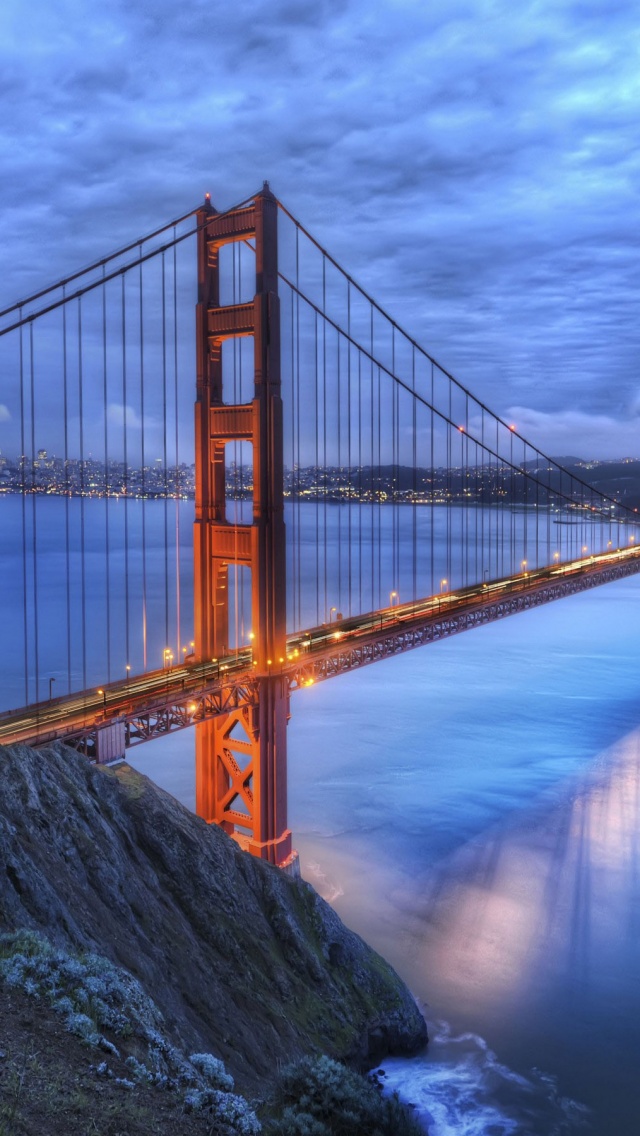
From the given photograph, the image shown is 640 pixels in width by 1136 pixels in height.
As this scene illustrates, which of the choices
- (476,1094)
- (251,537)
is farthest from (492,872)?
(251,537)

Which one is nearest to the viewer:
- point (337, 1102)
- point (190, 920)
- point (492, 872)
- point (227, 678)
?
point (337, 1102)

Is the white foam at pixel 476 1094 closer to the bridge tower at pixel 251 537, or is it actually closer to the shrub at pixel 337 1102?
the shrub at pixel 337 1102

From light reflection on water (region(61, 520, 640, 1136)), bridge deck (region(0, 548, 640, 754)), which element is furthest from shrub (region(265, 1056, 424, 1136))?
bridge deck (region(0, 548, 640, 754))

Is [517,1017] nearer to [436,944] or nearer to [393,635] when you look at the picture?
[436,944]

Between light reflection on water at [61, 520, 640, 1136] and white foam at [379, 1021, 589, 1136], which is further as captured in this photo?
light reflection on water at [61, 520, 640, 1136]

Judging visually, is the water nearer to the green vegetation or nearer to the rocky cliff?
the rocky cliff

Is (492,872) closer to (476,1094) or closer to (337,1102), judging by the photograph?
(476,1094)

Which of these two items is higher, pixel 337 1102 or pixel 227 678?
pixel 227 678
